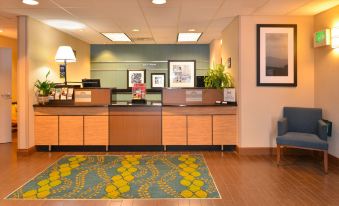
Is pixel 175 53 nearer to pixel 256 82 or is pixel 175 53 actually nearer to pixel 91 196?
pixel 256 82

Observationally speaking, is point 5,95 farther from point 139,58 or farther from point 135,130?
point 139,58

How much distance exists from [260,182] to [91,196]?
232 centimetres

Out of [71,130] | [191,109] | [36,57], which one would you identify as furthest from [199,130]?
[36,57]

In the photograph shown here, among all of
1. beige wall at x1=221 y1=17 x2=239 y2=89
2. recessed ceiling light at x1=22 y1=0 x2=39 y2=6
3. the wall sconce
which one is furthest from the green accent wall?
the wall sconce

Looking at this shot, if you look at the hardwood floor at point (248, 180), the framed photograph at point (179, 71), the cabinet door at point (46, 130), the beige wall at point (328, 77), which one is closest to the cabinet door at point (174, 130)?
the hardwood floor at point (248, 180)

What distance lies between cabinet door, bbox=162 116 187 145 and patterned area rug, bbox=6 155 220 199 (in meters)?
0.59

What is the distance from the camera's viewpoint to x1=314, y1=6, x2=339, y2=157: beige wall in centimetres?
504

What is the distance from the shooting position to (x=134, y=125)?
6.09 m

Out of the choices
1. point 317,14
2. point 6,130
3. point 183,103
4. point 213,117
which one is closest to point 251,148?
point 213,117

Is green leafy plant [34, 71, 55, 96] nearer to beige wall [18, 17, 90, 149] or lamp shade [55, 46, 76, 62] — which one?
beige wall [18, 17, 90, 149]

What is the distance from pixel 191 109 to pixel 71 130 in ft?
8.38

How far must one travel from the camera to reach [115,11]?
5402 millimetres

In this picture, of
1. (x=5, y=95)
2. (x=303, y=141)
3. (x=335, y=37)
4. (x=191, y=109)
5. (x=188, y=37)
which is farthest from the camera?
(x=188, y=37)

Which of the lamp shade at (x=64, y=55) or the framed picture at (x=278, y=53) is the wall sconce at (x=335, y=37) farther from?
the lamp shade at (x=64, y=55)
